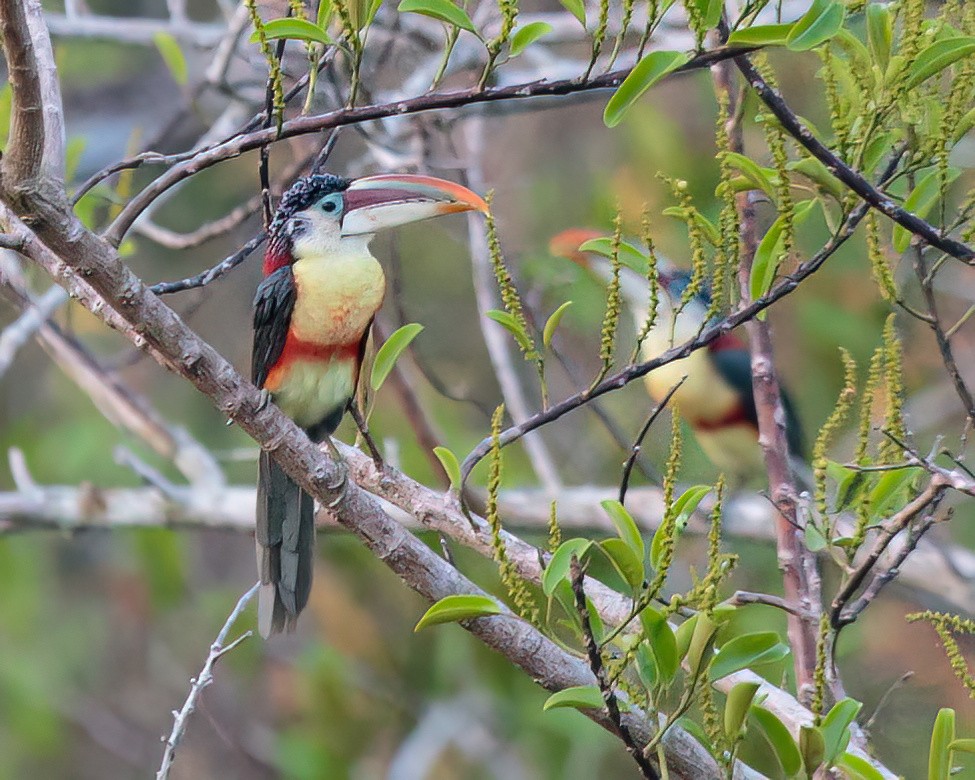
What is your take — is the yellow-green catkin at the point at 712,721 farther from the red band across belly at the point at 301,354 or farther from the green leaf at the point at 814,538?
the red band across belly at the point at 301,354

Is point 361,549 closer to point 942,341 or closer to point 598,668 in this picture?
point 942,341

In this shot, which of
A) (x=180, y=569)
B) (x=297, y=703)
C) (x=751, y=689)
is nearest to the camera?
(x=751, y=689)

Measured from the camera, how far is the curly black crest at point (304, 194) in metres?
2.15

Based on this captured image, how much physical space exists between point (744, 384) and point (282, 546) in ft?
6.61

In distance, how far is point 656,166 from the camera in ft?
14.2

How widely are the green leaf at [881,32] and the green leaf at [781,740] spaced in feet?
2.28

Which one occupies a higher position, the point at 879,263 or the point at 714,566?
the point at 879,263

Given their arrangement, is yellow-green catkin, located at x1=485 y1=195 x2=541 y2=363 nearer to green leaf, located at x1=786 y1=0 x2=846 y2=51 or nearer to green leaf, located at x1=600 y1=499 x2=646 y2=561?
green leaf, located at x1=600 y1=499 x2=646 y2=561

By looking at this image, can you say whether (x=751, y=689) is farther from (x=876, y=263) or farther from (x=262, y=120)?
(x=262, y=120)

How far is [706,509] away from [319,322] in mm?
1770

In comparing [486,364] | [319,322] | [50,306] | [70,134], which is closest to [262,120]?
[319,322]

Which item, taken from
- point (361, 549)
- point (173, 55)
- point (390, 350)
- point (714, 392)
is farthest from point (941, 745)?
point (361, 549)

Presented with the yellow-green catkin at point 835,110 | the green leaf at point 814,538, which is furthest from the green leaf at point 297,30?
the green leaf at point 814,538

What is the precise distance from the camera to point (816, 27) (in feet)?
4.17
